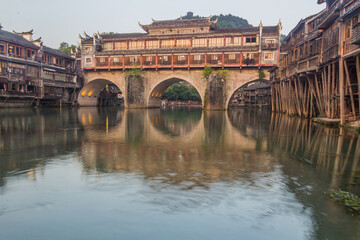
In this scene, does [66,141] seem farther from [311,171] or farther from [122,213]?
[311,171]

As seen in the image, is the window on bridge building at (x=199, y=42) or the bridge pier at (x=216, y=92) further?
the window on bridge building at (x=199, y=42)

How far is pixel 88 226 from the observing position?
498 cm

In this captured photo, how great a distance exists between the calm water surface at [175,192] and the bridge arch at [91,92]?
42904 mm

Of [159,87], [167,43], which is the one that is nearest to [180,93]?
[159,87]

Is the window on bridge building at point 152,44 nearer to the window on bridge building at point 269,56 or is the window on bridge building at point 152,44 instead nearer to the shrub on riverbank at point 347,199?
the window on bridge building at point 269,56

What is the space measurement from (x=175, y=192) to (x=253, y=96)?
66.4 meters

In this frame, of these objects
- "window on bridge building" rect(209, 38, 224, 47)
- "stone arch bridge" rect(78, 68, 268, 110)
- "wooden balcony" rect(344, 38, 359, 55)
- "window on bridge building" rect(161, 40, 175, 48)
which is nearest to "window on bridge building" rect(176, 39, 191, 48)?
"window on bridge building" rect(161, 40, 175, 48)

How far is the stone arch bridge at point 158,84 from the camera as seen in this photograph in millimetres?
44375

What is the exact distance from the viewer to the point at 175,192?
6414 millimetres

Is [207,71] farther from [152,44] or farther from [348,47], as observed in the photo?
[348,47]

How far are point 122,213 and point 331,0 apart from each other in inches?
1258

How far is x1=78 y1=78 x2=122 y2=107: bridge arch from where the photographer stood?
174 ft

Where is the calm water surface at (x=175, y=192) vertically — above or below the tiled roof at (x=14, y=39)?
below

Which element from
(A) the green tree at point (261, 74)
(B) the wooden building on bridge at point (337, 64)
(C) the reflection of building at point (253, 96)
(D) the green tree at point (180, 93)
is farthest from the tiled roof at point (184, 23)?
(D) the green tree at point (180, 93)
